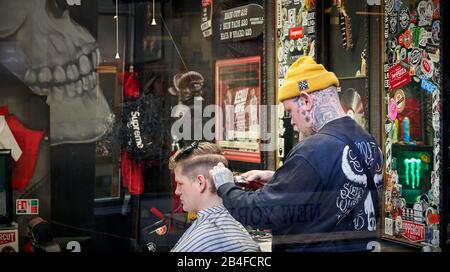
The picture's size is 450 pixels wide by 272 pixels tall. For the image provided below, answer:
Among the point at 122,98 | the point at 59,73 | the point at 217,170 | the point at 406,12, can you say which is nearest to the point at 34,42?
the point at 59,73

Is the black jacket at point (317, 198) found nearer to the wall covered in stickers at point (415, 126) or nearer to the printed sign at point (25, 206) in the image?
the wall covered in stickers at point (415, 126)

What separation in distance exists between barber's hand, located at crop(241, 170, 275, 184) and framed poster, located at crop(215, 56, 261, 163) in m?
0.07

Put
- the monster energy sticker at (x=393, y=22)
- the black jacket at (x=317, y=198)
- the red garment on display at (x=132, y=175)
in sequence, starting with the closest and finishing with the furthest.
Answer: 1. the black jacket at (x=317, y=198)
2. the red garment on display at (x=132, y=175)
3. the monster energy sticker at (x=393, y=22)

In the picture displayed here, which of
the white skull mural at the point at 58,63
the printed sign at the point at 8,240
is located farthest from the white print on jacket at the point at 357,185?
the printed sign at the point at 8,240

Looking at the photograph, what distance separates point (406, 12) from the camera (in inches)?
162

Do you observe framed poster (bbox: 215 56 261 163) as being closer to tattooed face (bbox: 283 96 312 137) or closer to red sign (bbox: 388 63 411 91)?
tattooed face (bbox: 283 96 312 137)

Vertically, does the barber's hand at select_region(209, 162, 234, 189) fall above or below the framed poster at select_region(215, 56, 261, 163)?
below

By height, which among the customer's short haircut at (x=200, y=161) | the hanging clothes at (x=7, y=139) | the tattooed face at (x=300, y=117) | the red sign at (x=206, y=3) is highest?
the red sign at (x=206, y=3)

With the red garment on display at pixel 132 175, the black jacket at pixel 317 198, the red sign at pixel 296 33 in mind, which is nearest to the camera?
the black jacket at pixel 317 198

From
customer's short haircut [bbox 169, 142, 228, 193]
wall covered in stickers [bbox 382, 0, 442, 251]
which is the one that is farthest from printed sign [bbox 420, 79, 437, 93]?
customer's short haircut [bbox 169, 142, 228, 193]

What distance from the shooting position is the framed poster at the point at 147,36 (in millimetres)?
3885

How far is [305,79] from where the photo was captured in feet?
12.7

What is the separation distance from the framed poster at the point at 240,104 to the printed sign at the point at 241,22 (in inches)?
5.2

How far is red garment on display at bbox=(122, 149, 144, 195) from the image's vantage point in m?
3.91
